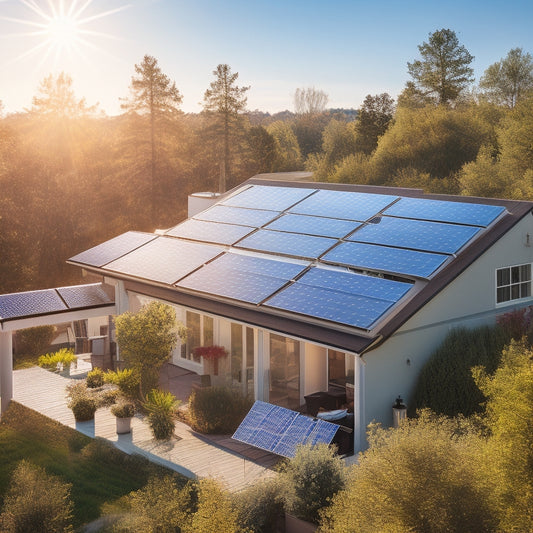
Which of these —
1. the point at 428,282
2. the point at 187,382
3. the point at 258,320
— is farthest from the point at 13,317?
the point at 428,282

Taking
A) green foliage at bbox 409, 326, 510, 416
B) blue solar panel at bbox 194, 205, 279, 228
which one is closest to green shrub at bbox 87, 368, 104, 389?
blue solar panel at bbox 194, 205, 279, 228

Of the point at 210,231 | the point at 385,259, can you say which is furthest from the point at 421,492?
the point at 210,231

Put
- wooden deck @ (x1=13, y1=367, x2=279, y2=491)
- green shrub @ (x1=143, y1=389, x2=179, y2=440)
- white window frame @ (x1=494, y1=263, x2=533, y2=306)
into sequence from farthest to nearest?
white window frame @ (x1=494, y1=263, x2=533, y2=306), green shrub @ (x1=143, y1=389, x2=179, y2=440), wooden deck @ (x1=13, y1=367, x2=279, y2=491)

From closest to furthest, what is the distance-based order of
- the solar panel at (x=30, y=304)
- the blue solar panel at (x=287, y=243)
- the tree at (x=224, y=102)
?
the blue solar panel at (x=287, y=243) < the solar panel at (x=30, y=304) < the tree at (x=224, y=102)

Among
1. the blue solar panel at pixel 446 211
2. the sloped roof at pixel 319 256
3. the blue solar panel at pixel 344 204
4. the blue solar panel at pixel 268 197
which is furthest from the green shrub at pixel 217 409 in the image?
the blue solar panel at pixel 268 197

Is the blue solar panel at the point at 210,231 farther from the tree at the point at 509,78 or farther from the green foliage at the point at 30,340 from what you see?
the tree at the point at 509,78

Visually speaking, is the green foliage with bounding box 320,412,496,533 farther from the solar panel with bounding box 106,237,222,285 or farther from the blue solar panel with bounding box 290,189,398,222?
the blue solar panel with bounding box 290,189,398,222
